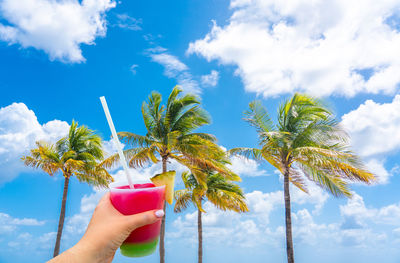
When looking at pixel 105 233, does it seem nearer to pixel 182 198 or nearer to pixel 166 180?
pixel 166 180

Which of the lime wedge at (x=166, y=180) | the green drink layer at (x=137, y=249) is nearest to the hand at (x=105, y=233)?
the green drink layer at (x=137, y=249)

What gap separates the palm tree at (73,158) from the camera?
1809 centimetres

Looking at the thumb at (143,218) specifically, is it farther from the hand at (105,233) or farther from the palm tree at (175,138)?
the palm tree at (175,138)

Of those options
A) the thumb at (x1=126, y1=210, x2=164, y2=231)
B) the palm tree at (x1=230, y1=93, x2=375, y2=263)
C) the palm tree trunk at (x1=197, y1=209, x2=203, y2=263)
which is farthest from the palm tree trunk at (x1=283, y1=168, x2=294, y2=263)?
the thumb at (x1=126, y1=210, x2=164, y2=231)

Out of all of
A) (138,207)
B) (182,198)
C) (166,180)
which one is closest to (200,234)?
(182,198)

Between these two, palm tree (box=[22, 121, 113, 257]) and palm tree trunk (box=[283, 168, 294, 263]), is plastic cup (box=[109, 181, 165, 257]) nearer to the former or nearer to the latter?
palm tree trunk (box=[283, 168, 294, 263])

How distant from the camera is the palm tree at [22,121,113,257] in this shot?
59.4ft

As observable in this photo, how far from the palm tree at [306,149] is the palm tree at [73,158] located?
318 inches

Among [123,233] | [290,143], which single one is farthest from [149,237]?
[290,143]

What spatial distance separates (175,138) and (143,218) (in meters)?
13.5

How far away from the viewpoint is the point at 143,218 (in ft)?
8.27

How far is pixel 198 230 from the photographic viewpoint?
2169 centimetres

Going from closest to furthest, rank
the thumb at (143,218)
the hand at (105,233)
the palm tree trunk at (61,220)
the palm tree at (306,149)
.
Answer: the hand at (105,233) < the thumb at (143,218) < the palm tree at (306,149) < the palm tree trunk at (61,220)

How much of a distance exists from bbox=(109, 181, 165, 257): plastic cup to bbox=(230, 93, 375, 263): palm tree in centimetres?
1137
